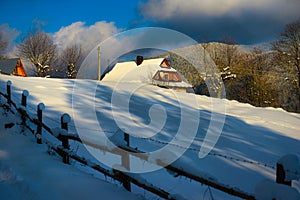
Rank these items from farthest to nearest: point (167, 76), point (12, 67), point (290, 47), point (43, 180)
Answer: point (12, 67) < point (167, 76) < point (290, 47) < point (43, 180)

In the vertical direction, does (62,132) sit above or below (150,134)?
above

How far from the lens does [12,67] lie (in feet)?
150

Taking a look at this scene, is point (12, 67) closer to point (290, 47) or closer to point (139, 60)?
point (139, 60)

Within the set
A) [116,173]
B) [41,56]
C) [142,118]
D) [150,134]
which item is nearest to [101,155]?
[116,173]

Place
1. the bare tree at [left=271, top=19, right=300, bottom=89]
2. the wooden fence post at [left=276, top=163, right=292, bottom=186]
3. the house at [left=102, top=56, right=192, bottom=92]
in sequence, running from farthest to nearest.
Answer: the house at [left=102, top=56, right=192, bottom=92] < the bare tree at [left=271, top=19, right=300, bottom=89] < the wooden fence post at [left=276, top=163, right=292, bottom=186]

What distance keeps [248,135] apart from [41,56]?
47.2m

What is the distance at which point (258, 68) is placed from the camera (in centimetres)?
3994

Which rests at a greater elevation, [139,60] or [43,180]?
[139,60]

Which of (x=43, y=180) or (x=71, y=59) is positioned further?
(x=71, y=59)

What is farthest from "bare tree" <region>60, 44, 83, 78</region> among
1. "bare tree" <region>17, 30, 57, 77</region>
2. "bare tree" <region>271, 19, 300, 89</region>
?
"bare tree" <region>271, 19, 300, 89</region>

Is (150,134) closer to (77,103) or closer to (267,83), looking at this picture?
(77,103)

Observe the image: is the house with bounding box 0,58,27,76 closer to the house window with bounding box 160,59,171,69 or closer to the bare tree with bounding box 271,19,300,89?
the house window with bounding box 160,59,171,69

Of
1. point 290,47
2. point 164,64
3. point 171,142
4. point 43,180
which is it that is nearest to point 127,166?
point 43,180

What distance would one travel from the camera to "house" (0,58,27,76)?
4534 centimetres
